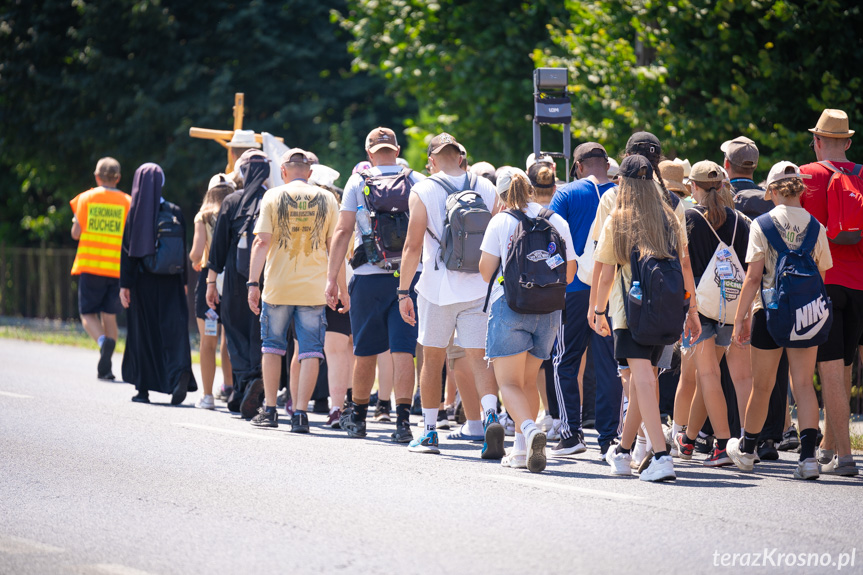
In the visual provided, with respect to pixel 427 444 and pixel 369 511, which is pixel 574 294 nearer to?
pixel 427 444

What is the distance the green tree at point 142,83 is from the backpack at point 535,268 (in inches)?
588

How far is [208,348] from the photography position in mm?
10930

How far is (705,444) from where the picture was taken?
28.6 feet

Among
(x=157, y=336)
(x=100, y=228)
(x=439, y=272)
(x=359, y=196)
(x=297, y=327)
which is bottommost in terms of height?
(x=157, y=336)

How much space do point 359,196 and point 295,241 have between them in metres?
0.83

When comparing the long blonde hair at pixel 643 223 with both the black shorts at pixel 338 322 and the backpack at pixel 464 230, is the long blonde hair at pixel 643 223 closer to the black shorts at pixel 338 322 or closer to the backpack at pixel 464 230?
the backpack at pixel 464 230

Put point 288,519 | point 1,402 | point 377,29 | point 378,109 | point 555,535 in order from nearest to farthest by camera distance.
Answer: point 555,535 → point 288,519 → point 1,402 → point 377,29 → point 378,109

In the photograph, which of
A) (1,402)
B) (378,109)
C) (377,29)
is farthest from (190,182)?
(1,402)

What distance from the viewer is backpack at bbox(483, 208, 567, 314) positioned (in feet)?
24.1

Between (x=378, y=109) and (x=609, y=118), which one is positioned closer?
(x=609, y=118)

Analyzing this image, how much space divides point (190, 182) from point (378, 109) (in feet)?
22.9

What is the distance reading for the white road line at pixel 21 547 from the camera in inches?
221

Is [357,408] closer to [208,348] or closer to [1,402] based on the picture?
[208,348]

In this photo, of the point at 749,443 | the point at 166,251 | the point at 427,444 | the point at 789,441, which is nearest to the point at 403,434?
the point at 427,444
